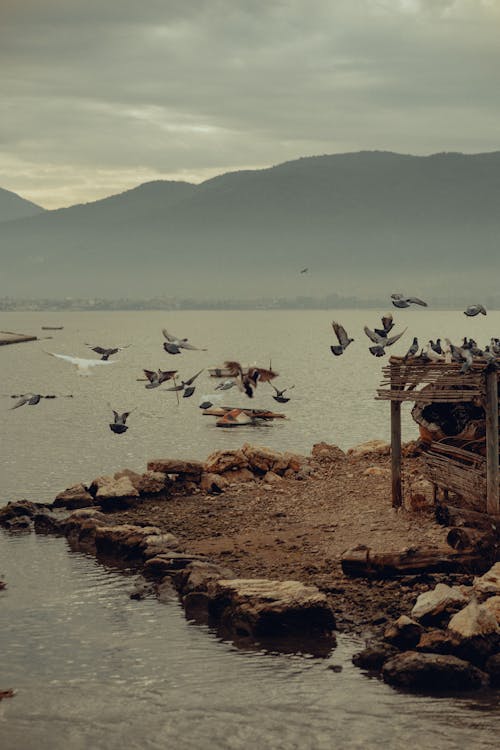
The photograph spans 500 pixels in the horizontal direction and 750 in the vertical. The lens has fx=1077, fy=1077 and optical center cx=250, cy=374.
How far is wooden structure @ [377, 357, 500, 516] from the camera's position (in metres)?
23.4

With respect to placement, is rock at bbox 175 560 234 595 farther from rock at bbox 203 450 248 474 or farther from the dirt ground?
rock at bbox 203 450 248 474

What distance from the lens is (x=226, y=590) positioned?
21.7 meters

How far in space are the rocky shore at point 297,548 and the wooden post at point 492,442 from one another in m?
1.56

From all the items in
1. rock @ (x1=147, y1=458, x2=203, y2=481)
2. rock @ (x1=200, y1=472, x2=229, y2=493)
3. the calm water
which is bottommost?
the calm water

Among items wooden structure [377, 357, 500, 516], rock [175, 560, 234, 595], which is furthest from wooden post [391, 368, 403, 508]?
rock [175, 560, 234, 595]

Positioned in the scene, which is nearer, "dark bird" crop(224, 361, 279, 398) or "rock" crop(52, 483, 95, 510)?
"dark bird" crop(224, 361, 279, 398)

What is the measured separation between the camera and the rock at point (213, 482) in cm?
3262

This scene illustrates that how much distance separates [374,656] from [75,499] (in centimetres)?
1673

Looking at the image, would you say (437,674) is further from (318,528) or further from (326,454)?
(326,454)

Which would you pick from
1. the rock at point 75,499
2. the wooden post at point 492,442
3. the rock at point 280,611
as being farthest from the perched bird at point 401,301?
the rock at point 75,499

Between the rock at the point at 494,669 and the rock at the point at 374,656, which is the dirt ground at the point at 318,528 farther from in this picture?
the rock at the point at 494,669

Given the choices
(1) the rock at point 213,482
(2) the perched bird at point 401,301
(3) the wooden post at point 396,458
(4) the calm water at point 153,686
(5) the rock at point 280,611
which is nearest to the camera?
(4) the calm water at point 153,686

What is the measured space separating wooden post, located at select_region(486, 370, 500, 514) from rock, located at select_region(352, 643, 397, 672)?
532 cm

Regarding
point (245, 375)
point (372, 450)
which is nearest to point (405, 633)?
point (245, 375)
